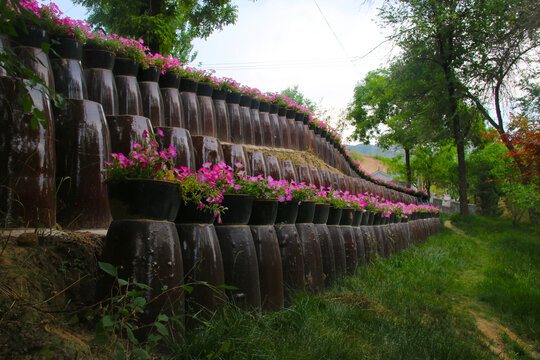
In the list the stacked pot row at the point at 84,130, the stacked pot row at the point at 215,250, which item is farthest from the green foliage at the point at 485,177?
the stacked pot row at the point at 215,250

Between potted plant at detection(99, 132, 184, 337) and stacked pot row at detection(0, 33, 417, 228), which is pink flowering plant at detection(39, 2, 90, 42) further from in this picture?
potted plant at detection(99, 132, 184, 337)

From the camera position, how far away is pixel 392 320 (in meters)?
3.00

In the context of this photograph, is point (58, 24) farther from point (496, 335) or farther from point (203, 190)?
point (496, 335)

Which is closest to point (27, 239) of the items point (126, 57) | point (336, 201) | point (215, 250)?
point (215, 250)

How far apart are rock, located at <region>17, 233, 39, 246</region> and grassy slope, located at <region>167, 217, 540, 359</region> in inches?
36.2

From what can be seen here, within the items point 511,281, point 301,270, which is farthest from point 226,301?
point 511,281

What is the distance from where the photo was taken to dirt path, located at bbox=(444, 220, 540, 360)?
3.09m

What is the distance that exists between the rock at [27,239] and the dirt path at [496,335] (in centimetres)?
308

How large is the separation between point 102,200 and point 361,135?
1124 inches

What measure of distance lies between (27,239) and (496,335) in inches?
145

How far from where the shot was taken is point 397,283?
4.51 meters

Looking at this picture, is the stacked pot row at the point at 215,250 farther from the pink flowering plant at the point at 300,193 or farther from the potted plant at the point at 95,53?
the potted plant at the point at 95,53

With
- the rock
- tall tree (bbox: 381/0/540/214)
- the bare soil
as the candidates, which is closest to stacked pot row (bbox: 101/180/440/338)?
the bare soil

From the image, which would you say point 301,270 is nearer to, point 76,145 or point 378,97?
point 76,145
